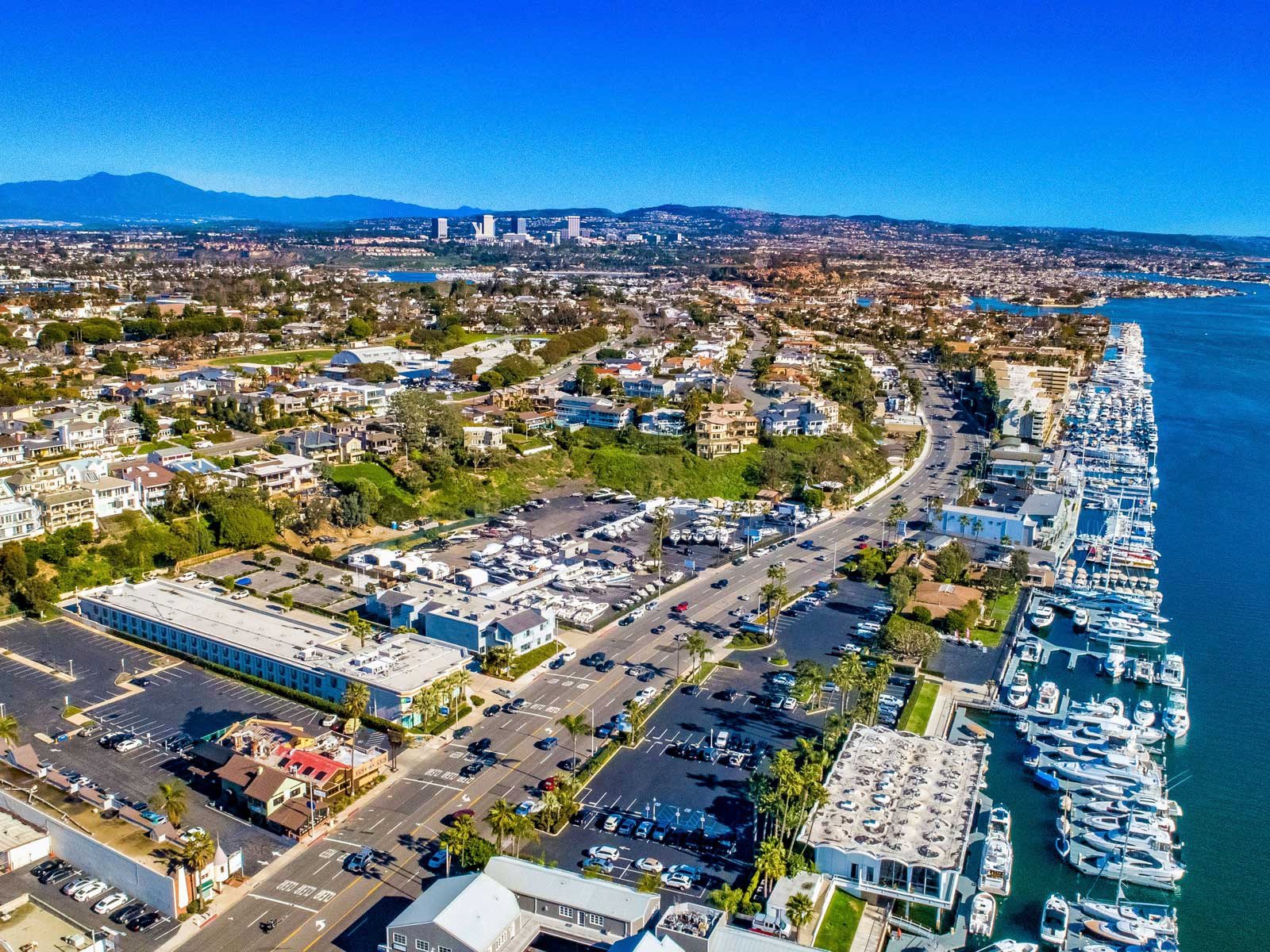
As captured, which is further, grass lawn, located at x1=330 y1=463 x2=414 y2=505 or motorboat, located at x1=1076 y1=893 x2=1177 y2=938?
grass lawn, located at x1=330 y1=463 x2=414 y2=505

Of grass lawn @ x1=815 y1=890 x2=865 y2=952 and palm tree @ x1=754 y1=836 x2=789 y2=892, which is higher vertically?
palm tree @ x1=754 y1=836 x2=789 y2=892

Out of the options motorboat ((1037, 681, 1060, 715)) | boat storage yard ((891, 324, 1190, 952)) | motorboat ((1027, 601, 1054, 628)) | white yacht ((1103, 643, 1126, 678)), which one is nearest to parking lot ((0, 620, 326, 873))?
boat storage yard ((891, 324, 1190, 952))

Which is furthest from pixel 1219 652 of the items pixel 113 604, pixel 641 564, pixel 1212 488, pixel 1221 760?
pixel 113 604

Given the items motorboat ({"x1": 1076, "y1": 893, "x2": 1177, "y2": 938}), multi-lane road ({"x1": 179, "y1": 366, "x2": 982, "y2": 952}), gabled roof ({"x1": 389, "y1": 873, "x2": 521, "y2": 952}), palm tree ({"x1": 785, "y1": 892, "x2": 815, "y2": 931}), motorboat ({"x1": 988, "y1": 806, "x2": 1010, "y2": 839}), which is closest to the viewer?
gabled roof ({"x1": 389, "y1": 873, "x2": 521, "y2": 952})

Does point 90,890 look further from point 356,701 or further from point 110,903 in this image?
point 356,701

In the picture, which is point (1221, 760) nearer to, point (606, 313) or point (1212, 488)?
point (1212, 488)

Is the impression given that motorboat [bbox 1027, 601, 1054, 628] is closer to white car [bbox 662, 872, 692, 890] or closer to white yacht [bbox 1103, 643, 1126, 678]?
white yacht [bbox 1103, 643, 1126, 678]
